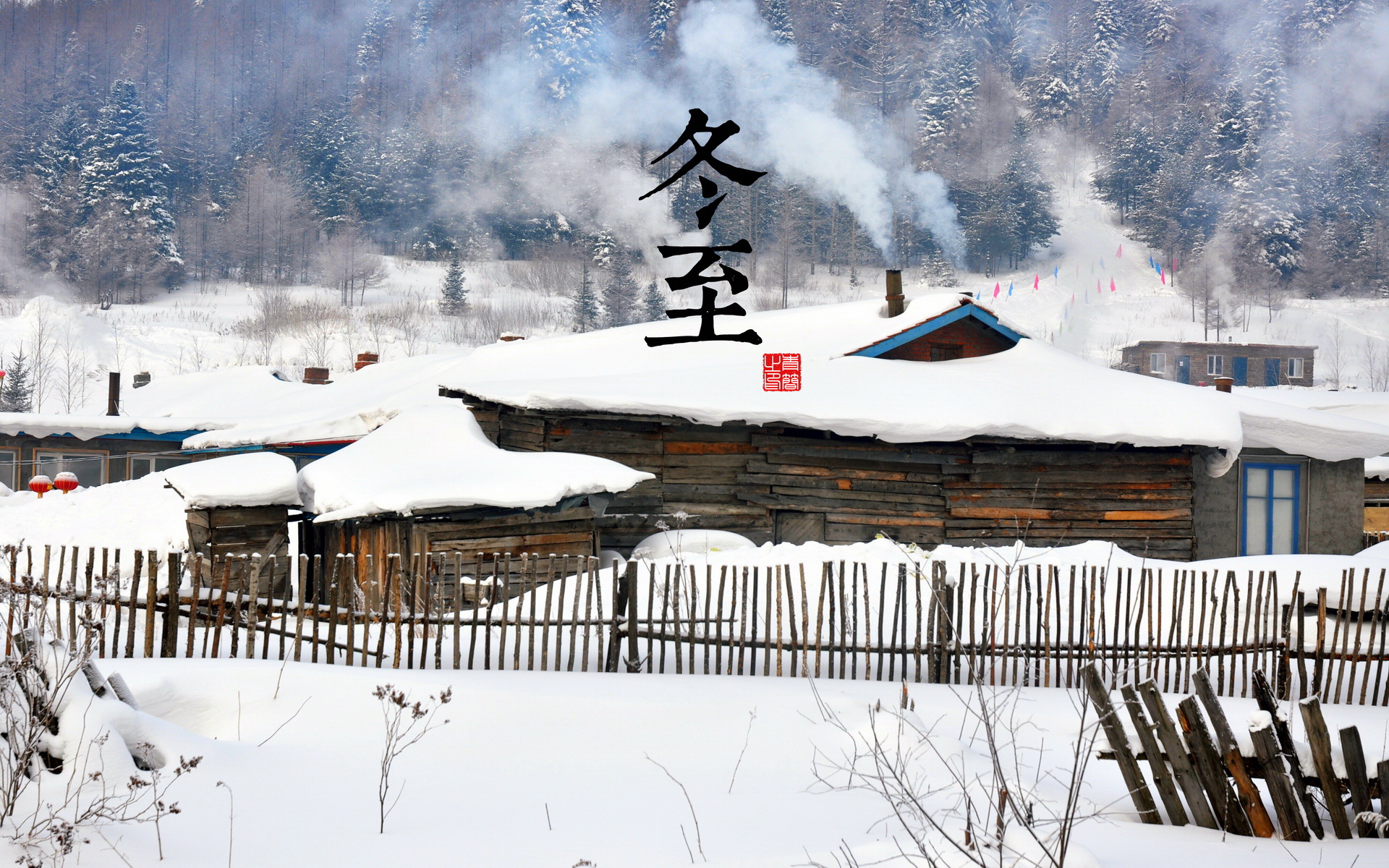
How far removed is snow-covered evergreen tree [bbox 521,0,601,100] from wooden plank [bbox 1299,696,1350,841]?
117548 mm

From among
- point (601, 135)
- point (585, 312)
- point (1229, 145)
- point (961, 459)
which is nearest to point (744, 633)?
point (961, 459)

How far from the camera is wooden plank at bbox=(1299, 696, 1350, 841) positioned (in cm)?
481

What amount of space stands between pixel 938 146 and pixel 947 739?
10157 cm

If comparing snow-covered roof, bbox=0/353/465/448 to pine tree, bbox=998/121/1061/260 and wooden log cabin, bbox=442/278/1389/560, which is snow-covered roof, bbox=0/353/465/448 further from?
pine tree, bbox=998/121/1061/260

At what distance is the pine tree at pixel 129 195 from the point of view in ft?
249

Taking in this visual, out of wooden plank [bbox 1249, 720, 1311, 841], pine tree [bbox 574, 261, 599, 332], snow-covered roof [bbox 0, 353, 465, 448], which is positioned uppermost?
pine tree [bbox 574, 261, 599, 332]

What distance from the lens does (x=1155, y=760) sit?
16.5 ft

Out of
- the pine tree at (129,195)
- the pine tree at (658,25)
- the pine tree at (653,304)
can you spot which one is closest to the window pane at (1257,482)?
the pine tree at (653,304)

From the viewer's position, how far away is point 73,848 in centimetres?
413

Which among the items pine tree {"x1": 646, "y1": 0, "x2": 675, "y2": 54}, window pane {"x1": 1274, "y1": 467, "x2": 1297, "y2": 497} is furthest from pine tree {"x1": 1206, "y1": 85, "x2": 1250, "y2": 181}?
window pane {"x1": 1274, "y1": 467, "x2": 1297, "y2": 497}

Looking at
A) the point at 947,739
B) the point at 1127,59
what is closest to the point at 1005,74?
the point at 1127,59

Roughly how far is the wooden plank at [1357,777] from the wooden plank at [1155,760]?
794mm

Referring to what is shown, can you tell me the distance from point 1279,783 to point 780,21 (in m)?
129

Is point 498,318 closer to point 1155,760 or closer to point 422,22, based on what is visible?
point 1155,760
